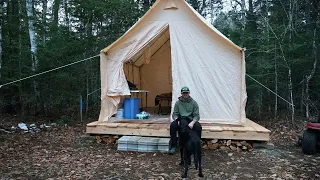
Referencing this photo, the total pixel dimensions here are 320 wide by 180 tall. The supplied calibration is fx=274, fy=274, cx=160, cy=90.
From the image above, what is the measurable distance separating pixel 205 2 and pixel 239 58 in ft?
29.6

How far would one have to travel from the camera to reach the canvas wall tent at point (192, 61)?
209 inches

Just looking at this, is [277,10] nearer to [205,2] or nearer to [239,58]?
[205,2]

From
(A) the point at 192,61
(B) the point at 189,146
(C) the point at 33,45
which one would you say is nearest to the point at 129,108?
(A) the point at 192,61

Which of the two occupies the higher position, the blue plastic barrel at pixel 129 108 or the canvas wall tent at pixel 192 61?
the canvas wall tent at pixel 192 61

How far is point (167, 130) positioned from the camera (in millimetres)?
5055

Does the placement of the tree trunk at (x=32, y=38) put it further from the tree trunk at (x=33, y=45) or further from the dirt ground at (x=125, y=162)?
the dirt ground at (x=125, y=162)

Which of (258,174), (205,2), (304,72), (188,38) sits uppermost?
(205,2)

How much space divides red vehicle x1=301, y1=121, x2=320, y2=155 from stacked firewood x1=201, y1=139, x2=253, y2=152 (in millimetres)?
878

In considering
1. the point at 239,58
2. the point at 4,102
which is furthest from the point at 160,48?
the point at 4,102

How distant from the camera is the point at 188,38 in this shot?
546cm

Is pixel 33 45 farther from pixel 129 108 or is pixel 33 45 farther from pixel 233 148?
pixel 233 148

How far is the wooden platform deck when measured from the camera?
4.82 metres

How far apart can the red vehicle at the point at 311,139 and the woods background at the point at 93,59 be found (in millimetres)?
2281

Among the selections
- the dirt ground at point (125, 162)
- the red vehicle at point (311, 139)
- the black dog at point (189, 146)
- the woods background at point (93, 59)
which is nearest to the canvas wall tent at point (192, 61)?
the dirt ground at point (125, 162)
